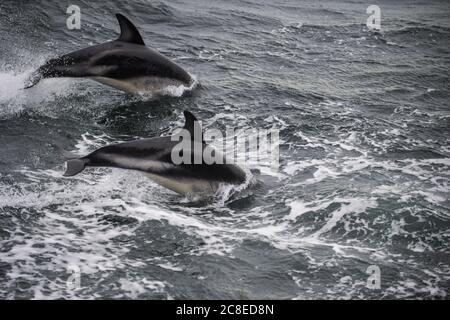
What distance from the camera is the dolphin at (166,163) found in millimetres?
10359

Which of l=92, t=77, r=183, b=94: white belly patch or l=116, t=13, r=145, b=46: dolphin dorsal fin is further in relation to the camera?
l=92, t=77, r=183, b=94: white belly patch

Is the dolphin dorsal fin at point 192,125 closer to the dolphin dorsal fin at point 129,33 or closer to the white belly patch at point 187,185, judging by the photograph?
the white belly patch at point 187,185

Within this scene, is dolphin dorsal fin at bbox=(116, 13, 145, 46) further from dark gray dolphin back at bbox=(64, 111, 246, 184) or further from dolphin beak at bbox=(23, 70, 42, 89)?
dark gray dolphin back at bbox=(64, 111, 246, 184)

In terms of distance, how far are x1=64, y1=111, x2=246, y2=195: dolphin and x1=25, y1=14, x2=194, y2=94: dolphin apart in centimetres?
430

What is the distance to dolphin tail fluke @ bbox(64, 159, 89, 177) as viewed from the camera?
996 centimetres

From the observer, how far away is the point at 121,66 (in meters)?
14.5

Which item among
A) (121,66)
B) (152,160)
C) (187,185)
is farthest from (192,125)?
(121,66)

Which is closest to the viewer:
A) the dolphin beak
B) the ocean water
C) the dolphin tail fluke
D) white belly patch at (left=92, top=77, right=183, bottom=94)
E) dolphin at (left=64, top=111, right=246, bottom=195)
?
the ocean water

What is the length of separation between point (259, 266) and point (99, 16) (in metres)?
15.1

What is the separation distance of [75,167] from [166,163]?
143 cm

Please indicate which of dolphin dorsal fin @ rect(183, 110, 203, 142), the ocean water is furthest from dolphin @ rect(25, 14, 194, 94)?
dolphin dorsal fin @ rect(183, 110, 203, 142)

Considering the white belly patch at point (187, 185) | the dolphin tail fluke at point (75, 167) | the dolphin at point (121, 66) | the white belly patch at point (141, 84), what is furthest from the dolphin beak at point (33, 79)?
the white belly patch at point (187, 185)
